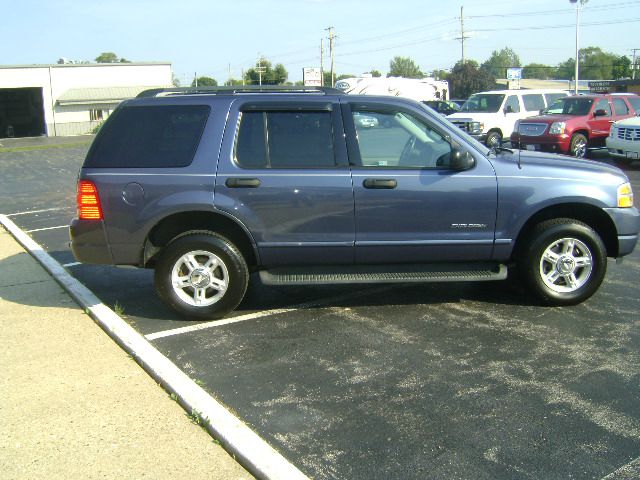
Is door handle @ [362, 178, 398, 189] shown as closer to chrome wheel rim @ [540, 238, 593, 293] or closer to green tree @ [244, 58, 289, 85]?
chrome wheel rim @ [540, 238, 593, 293]

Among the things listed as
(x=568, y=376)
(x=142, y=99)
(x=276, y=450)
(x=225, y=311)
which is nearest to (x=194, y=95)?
(x=142, y=99)

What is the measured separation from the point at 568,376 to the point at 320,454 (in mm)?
1948

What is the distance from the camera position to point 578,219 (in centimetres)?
602

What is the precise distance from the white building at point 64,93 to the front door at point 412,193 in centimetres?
5247

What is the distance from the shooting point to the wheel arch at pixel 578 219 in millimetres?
5867

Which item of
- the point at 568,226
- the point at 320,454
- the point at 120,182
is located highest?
the point at 120,182

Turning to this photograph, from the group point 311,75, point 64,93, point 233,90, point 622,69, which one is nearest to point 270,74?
point 64,93

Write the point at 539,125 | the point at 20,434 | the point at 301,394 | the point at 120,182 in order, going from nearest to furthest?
the point at 20,434 < the point at 301,394 < the point at 120,182 < the point at 539,125

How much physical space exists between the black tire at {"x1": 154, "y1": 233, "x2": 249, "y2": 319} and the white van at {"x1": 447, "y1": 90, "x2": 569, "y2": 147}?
53.1 feet

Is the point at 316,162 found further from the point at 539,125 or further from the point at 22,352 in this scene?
the point at 539,125

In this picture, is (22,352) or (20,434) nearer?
(20,434)

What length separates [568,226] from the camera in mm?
5762

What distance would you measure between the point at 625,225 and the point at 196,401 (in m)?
4.12

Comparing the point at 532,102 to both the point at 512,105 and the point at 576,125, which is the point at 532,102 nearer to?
the point at 512,105
